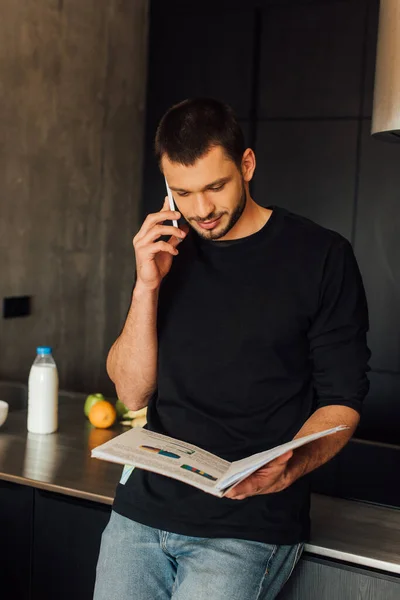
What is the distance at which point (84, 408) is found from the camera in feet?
7.63

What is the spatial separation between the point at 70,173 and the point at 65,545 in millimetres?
1932

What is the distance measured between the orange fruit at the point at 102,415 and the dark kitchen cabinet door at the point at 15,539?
1.46ft

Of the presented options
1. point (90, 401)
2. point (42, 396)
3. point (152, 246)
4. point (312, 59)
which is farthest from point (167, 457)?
point (312, 59)

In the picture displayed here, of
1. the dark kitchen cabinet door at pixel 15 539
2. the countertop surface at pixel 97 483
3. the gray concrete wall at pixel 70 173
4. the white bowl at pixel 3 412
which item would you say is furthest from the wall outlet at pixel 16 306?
the dark kitchen cabinet door at pixel 15 539

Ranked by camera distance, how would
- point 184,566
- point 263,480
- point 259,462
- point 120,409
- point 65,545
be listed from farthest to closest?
1. point 120,409
2. point 65,545
3. point 184,566
4. point 263,480
5. point 259,462

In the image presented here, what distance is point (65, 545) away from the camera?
1.69m

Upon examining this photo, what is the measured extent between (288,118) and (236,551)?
271 centimetres

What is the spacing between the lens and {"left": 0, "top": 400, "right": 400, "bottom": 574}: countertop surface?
4.66 ft

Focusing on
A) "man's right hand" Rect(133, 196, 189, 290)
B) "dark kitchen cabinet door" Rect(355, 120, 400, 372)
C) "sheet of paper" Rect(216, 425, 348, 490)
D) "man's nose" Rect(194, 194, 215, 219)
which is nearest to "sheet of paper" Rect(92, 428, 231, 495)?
"sheet of paper" Rect(216, 425, 348, 490)

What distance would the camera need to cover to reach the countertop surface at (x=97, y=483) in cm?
142

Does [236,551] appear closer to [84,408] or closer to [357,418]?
[357,418]

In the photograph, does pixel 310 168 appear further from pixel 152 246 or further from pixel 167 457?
pixel 167 457

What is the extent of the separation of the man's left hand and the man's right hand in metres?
0.43

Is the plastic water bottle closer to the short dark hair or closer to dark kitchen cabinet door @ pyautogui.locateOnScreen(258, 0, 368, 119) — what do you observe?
the short dark hair
